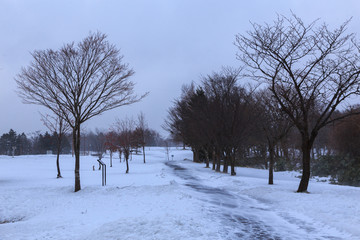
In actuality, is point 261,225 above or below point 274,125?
below

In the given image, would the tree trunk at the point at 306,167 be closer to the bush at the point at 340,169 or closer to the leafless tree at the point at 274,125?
the leafless tree at the point at 274,125

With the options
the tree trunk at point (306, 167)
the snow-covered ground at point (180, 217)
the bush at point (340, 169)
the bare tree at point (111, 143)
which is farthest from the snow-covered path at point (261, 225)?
the bare tree at point (111, 143)

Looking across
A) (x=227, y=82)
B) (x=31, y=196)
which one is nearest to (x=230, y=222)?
(x=31, y=196)

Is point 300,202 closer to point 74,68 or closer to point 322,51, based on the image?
point 322,51

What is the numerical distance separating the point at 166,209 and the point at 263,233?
3.21 meters

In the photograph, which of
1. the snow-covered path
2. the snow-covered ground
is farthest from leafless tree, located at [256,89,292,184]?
the snow-covered path

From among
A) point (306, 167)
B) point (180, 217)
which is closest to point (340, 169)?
point (306, 167)

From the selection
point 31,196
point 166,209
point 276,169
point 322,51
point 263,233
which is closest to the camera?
point 263,233

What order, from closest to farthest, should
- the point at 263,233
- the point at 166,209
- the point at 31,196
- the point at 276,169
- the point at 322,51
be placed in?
the point at 263,233 < the point at 166,209 < the point at 322,51 < the point at 31,196 < the point at 276,169

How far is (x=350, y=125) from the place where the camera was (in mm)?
25078

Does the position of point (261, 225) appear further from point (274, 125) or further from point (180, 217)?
point (274, 125)

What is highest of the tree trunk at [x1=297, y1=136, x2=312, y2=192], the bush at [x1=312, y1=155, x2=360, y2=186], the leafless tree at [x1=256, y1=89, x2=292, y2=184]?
the leafless tree at [x1=256, y1=89, x2=292, y2=184]

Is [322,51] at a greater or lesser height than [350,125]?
greater

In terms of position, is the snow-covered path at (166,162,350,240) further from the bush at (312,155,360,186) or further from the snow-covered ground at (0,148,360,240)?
the bush at (312,155,360,186)
